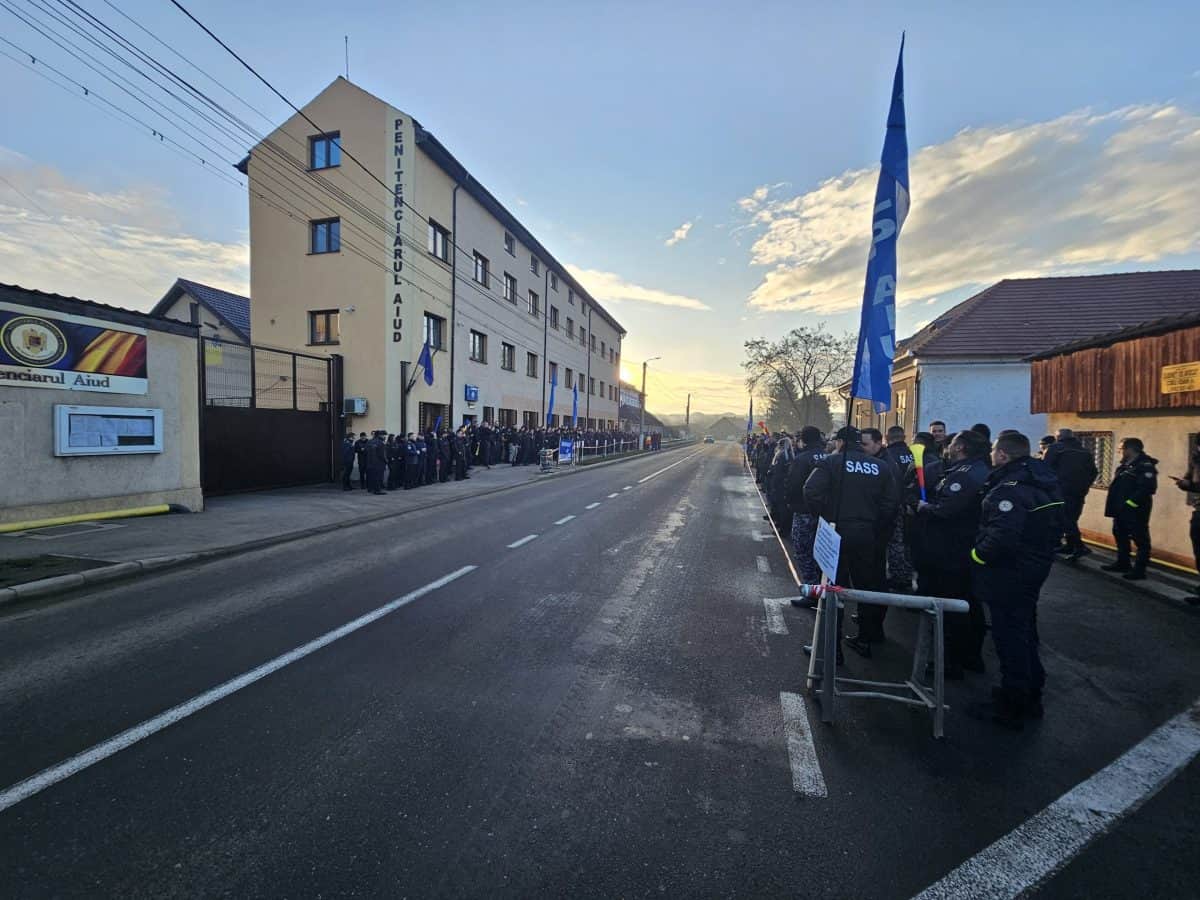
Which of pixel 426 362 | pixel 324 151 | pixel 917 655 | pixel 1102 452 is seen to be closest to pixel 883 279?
pixel 917 655

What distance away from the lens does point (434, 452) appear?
58.8 feet

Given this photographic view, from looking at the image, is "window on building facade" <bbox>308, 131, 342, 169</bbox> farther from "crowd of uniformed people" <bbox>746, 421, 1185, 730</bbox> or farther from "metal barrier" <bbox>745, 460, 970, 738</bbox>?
"metal barrier" <bbox>745, 460, 970, 738</bbox>

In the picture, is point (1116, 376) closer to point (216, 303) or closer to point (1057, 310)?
point (1057, 310)

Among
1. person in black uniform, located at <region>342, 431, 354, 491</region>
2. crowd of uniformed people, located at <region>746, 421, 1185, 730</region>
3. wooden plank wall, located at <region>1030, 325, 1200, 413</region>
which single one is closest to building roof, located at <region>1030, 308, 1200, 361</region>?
wooden plank wall, located at <region>1030, 325, 1200, 413</region>

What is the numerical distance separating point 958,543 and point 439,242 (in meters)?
21.8

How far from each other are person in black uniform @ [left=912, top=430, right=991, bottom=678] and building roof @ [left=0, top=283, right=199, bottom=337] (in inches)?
497

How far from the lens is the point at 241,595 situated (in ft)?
19.4

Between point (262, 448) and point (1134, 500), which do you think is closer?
point (1134, 500)

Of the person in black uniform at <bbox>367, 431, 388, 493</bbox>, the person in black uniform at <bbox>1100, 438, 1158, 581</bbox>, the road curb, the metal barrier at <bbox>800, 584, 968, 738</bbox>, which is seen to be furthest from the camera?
the person in black uniform at <bbox>367, 431, 388, 493</bbox>

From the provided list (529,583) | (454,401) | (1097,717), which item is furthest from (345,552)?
(454,401)

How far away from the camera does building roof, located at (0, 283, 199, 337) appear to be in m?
8.48

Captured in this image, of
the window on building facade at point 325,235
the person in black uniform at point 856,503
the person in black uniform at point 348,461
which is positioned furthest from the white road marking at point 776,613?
the window on building facade at point 325,235

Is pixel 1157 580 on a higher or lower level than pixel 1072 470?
lower

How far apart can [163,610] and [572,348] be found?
119ft
